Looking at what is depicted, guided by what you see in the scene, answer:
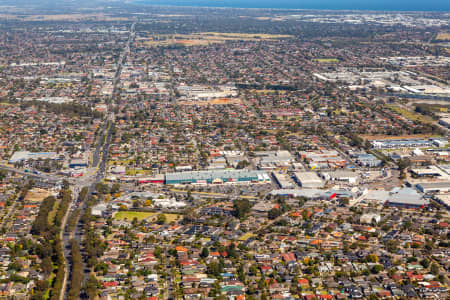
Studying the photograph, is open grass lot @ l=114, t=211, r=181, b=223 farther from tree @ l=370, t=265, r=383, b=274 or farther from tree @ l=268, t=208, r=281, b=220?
tree @ l=370, t=265, r=383, b=274

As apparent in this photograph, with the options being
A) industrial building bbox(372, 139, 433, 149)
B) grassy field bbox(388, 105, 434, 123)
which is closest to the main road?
industrial building bbox(372, 139, 433, 149)

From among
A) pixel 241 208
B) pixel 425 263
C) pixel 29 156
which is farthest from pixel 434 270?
pixel 29 156

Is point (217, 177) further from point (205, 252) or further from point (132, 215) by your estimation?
point (205, 252)

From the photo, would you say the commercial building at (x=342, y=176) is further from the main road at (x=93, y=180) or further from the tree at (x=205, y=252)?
the main road at (x=93, y=180)

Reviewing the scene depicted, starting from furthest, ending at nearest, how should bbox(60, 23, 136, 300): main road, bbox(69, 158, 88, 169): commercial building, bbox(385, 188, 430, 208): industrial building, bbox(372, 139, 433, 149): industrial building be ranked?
bbox(372, 139, 433, 149): industrial building, bbox(69, 158, 88, 169): commercial building, bbox(385, 188, 430, 208): industrial building, bbox(60, 23, 136, 300): main road

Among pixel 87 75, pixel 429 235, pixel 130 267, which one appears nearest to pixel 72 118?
pixel 87 75

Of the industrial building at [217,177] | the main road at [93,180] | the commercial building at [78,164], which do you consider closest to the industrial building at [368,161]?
the industrial building at [217,177]
